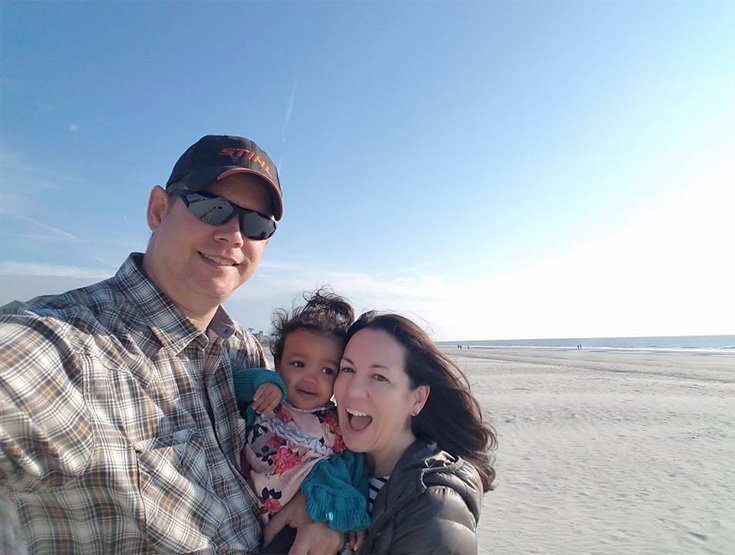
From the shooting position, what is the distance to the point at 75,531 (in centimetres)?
183

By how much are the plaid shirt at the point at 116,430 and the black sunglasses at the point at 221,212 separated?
46 centimetres

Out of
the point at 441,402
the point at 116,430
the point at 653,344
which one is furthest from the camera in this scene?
the point at 653,344

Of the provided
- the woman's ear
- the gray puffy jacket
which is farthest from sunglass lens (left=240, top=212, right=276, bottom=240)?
the gray puffy jacket

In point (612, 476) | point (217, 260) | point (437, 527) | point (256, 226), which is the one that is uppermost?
point (256, 226)

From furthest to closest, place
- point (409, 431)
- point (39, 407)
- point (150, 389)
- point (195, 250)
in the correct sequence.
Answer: point (409, 431) < point (195, 250) < point (150, 389) < point (39, 407)

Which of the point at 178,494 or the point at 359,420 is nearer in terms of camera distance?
the point at 178,494

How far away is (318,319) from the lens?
11.8ft

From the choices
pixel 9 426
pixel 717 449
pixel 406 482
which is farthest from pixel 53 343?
pixel 717 449

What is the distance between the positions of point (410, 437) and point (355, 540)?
787 mm

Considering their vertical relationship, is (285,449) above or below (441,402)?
below

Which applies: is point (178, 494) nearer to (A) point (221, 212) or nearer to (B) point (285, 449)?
(B) point (285, 449)

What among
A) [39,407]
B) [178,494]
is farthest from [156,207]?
[178,494]

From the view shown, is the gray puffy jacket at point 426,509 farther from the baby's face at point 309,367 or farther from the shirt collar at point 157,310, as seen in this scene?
the shirt collar at point 157,310

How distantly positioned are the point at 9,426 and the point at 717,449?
1348 centimetres
